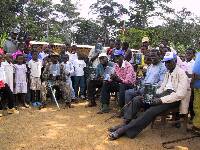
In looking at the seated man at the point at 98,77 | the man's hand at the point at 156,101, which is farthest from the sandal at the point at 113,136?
the seated man at the point at 98,77

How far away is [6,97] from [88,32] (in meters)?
28.0

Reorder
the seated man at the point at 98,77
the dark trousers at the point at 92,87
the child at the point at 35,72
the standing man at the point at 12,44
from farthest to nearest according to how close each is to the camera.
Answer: the standing man at the point at 12,44
the child at the point at 35,72
the dark trousers at the point at 92,87
the seated man at the point at 98,77

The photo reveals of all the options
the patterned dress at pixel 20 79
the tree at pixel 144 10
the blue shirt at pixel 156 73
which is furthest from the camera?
the tree at pixel 144 10

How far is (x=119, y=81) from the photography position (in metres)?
8.88

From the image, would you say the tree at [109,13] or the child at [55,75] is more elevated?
the tree at [109,13]

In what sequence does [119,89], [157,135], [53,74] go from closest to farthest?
[157,135] → [119,89] → [53,74]

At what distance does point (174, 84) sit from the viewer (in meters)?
6.96

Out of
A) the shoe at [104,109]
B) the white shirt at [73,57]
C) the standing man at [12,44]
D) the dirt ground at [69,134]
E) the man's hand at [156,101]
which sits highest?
the standing man at [12,44]

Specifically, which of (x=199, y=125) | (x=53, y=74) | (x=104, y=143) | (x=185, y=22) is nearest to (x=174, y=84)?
(x=199, y=125)

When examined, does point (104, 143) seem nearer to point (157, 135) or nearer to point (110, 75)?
point (157, 135)

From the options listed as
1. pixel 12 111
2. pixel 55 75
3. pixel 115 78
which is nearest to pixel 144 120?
pixel 115 78

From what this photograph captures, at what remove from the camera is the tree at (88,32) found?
3684cm

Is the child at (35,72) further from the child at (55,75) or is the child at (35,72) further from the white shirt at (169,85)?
the white shirt at (169,85)

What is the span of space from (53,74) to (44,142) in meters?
3.77
